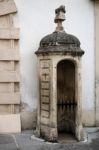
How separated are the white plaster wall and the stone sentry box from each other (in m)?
0.69

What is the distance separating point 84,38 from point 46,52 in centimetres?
177

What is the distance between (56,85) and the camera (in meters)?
8.38

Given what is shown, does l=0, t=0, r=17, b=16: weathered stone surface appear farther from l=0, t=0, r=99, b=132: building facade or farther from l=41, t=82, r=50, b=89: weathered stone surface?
l=41, t=82, r=50, b=89: weathered stone surface

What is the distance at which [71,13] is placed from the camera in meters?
9.73

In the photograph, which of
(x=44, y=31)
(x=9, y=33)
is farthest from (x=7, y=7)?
(x=44, y=31)

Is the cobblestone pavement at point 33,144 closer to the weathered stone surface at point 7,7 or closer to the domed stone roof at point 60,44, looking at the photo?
the domed stone roof at point 60,44

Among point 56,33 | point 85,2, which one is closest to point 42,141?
point 56,33

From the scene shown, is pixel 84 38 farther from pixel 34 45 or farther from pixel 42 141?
pixel 42 141

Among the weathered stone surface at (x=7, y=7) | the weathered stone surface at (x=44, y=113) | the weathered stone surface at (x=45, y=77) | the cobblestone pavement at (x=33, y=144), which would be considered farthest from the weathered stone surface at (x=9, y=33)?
the cobblestone pavement at (x=33, y=144)

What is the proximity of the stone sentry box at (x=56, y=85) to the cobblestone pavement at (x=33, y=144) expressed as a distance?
23 cm

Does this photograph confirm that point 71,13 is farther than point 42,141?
Yes

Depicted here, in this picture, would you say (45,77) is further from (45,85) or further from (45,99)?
(45,99)

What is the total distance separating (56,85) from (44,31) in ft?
5.58

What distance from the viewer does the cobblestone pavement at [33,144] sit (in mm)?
7852
